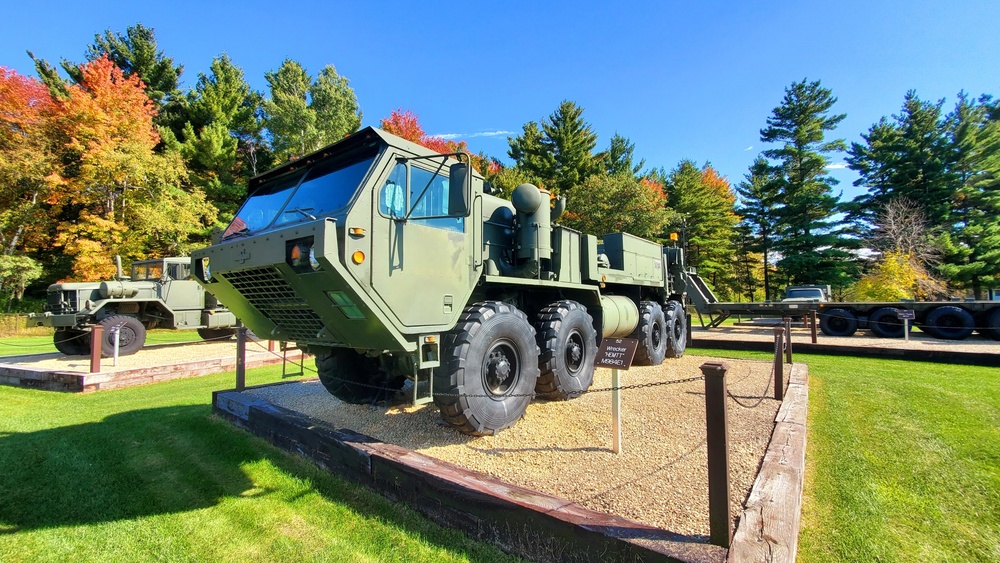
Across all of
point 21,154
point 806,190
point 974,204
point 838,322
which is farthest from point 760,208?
point 21,154

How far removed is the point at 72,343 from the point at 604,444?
1406cm

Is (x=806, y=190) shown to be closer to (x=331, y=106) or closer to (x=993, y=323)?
(x=993, y=323)

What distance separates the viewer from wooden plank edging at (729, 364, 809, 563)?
2.30 m

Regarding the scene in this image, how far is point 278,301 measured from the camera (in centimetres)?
394

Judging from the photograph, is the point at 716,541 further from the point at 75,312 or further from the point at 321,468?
the point at 75,312

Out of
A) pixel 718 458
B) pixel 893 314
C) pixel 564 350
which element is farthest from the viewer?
pixel 893 314

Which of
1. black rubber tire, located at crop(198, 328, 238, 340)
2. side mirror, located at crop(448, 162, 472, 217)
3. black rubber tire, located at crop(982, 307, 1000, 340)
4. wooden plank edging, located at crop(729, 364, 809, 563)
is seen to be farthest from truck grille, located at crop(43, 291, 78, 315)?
black rubber tire, located at crop(982, 307, 1000, 340)

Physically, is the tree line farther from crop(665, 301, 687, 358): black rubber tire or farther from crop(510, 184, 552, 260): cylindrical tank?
crop(510, 184, 552, 260): cylindrical tank

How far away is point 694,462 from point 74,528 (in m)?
4.62

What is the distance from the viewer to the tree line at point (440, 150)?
68.8 ft

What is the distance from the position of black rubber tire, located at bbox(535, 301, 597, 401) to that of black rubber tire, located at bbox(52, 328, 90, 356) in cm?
1220

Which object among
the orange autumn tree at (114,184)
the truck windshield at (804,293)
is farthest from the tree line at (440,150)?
the truck windshield at (804,293)

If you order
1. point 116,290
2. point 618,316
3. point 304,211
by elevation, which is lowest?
point 618,316

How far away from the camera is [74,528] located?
124 inches
